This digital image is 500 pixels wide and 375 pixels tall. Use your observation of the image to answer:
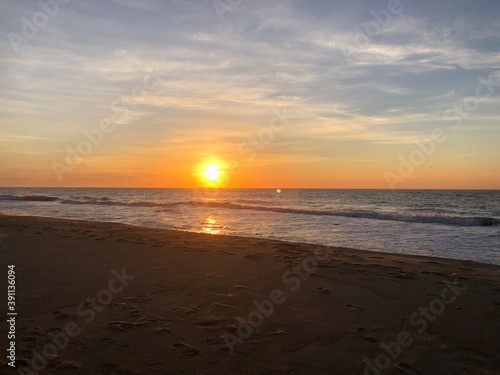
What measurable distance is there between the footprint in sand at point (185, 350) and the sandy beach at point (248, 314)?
22 millimetres

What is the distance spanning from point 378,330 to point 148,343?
3.10 metres

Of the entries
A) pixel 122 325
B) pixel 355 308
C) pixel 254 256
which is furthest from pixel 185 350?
pixel 254 256

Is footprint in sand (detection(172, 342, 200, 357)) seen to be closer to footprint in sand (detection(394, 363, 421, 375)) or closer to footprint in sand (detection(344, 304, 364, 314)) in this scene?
footprint in sand (detection(394, 363, 421, 375))

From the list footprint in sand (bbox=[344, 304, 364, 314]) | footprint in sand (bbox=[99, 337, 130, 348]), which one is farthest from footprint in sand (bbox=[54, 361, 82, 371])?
footprint in sand (bbox=[344, 304, 364, 314])

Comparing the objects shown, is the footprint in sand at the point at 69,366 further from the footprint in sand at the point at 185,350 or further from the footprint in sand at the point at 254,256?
the footprint in sand at the point at 254,256

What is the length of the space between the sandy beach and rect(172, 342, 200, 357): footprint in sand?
0.02 meters

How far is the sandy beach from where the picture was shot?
3984 millimetres

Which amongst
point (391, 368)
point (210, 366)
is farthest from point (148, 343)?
point (391, 368)

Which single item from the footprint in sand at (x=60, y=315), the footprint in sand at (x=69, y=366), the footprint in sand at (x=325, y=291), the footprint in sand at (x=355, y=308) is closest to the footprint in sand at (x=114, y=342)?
the footprint in sand at (x=69, y=366)

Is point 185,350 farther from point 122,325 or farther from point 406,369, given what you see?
point 406,369

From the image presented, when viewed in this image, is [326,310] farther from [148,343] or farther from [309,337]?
[148,343]

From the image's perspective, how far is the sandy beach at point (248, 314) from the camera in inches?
157

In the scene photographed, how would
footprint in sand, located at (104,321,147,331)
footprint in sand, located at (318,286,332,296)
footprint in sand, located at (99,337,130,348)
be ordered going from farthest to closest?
footprint in sand, located at (318,286,332,296), footprint in sand, located at (104,321,147,331), footprint in sand, located at (99,337,130,348)

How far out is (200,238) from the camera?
13172 millimetres
